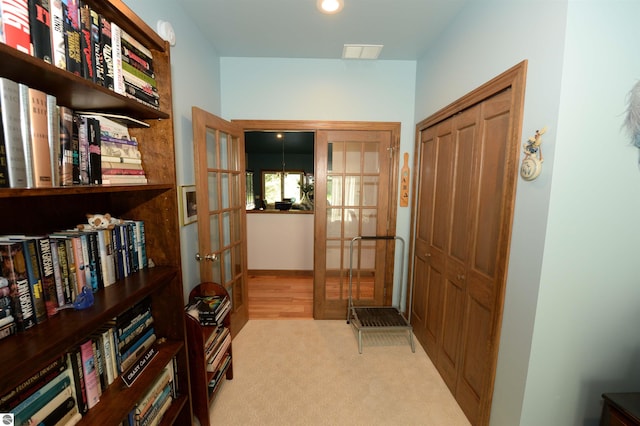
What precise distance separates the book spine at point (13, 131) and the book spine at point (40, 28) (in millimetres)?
152

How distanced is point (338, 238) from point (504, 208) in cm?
156

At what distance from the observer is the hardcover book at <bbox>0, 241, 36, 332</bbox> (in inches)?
25.6

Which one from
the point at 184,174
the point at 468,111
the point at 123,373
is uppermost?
the point at 468,111

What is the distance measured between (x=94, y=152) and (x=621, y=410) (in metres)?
2.19

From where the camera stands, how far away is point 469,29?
157cm

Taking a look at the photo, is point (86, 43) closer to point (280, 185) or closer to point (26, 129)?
point (26, 129)

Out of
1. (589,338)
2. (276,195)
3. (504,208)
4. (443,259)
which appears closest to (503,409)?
(589,338)

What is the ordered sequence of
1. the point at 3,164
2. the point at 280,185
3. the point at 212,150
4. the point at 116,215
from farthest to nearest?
the point at 280,185
the point at 212,150
the point at 116,215
the point at 3,164

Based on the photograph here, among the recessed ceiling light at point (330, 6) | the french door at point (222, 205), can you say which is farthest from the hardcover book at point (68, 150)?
the recessed ceiling light at point (330, 6)

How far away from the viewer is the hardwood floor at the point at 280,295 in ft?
9.15

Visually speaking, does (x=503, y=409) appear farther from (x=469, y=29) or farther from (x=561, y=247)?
(x=469, y=29)

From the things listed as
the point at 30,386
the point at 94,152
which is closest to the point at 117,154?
the point at 94,152

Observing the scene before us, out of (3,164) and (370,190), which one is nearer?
(3,164)

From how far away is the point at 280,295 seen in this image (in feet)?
10.6
